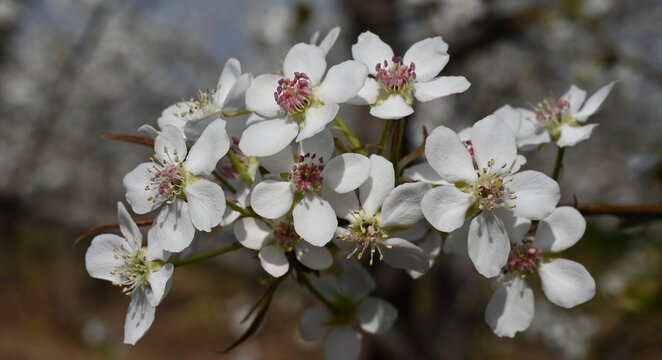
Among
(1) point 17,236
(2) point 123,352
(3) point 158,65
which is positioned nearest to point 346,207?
(2) point 123,352

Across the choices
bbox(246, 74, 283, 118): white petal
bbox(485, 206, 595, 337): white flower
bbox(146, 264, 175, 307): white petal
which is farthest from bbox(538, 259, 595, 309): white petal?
bbox(146, 264, 175, 307): white petal

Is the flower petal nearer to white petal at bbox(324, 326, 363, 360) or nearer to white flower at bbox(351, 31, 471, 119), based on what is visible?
white flower at bbox(351, 31, 471, 119)

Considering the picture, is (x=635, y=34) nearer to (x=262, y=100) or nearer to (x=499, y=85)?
(x=499, y=85)

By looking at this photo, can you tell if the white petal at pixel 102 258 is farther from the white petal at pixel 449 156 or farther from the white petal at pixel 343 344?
the white petal at pixel 449 156

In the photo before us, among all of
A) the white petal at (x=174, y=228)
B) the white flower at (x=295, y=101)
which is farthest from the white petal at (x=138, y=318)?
the white flower at (x=295, y=101)

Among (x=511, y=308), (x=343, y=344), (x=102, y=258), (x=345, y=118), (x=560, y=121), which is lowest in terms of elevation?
(x=345, y=118)

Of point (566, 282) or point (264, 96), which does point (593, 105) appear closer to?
point (566, 282)

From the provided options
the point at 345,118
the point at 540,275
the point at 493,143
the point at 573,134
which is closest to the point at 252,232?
the point at 493,143
